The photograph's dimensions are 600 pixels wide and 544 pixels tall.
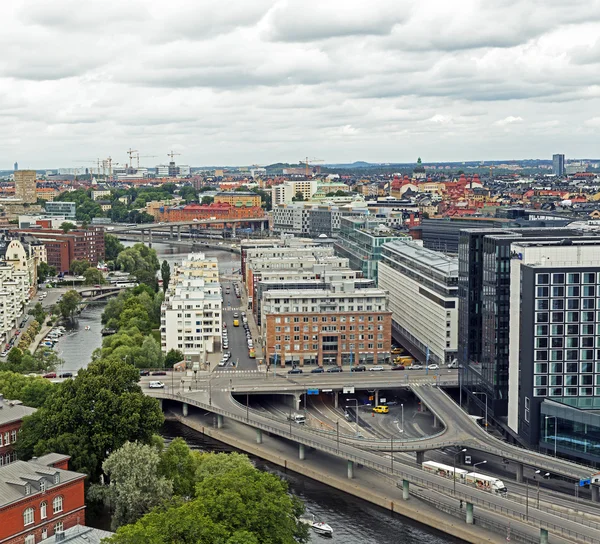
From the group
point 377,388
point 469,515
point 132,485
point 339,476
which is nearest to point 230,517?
point 132,485

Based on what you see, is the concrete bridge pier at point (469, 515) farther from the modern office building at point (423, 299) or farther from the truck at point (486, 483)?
the modern office building at point (423, 299)

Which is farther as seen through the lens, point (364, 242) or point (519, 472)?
point (364, 242)

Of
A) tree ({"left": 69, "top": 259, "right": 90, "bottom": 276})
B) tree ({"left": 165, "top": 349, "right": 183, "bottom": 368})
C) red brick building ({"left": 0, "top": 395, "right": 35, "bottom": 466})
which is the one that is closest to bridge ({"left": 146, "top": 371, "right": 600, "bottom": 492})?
tree ({"left": 165, "top": 349, "right": 183, "bottom": 368})

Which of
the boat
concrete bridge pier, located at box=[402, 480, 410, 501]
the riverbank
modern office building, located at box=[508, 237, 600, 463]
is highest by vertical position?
modern office building, located at box=[508, 237, 600, 463]

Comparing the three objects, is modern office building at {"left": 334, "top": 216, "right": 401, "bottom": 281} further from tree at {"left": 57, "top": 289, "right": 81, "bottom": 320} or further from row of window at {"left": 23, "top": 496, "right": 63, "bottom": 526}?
row of window at {"left": 23, "top": 496, "right": 63, "bottom": 526}

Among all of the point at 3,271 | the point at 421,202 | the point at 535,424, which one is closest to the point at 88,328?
the point at 3,271

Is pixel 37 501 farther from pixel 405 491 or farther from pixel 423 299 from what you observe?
pixel 423 299

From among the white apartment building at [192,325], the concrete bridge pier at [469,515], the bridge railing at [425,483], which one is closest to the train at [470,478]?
the bridge railing at [425,483]
